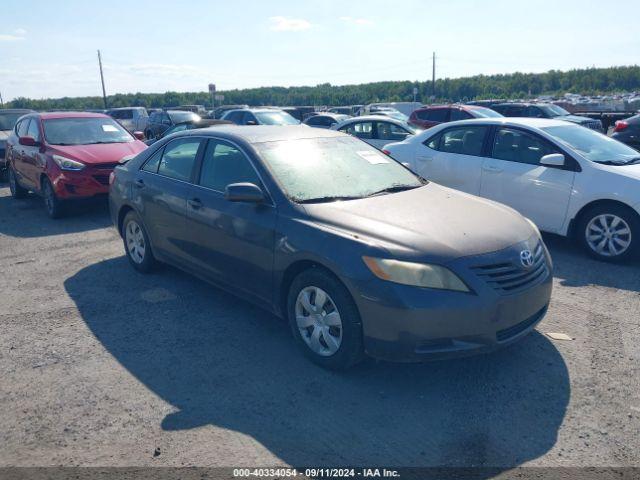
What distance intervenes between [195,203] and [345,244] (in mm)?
1828

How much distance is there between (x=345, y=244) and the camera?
3.62m

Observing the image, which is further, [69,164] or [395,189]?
[69,164]

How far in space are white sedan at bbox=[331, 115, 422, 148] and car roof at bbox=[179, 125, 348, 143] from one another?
24.8 feet

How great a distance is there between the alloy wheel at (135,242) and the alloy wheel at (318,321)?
8.63 feet

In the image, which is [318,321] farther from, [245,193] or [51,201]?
[51,201]

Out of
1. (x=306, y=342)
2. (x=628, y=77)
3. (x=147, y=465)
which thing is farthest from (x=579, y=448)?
(x=628, y=77)

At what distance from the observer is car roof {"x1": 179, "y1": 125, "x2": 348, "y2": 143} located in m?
4.78

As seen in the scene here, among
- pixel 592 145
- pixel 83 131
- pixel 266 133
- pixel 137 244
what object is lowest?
pixel 137 244

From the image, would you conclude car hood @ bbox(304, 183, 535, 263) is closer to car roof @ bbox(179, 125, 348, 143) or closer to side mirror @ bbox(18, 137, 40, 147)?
car roof @ bbox(179, 125, 348, 143)

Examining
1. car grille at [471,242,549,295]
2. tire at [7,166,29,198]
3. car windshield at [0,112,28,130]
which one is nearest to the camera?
car grille at [471,242,549,295]

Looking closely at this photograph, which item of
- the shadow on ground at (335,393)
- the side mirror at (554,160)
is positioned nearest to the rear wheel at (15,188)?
the shadow on ground at (335,393)

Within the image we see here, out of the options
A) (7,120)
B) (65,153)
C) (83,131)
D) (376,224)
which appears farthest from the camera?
(7,120)

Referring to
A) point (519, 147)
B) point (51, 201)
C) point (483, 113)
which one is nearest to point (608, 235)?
point (519, 147)

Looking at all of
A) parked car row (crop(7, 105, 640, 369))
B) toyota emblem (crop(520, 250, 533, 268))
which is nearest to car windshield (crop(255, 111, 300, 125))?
parked car row (crop(7, 105, 640, 369))
